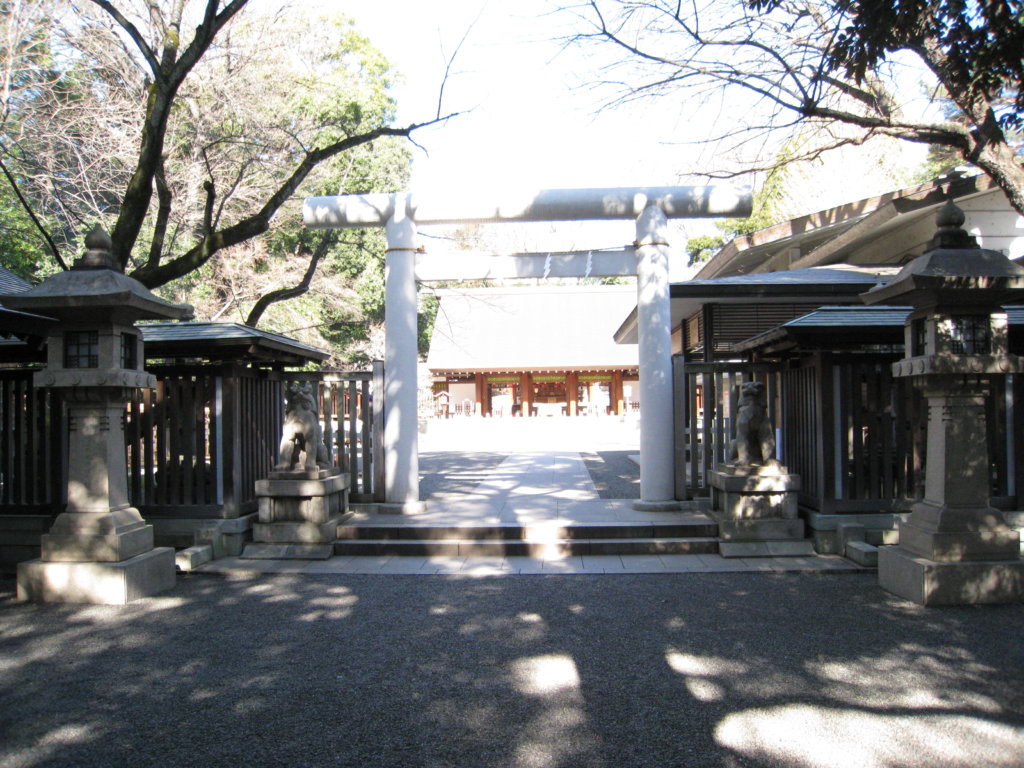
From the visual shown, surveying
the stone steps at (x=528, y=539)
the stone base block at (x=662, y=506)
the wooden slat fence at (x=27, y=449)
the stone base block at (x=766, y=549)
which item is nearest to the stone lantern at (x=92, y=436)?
the wooden slat fence at (x=27, y=449)

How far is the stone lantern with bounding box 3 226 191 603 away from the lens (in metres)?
5.29

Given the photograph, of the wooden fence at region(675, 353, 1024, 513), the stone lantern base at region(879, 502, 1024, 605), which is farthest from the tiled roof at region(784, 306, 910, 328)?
the stone lantern base at region(879, 502, 1024, 605)

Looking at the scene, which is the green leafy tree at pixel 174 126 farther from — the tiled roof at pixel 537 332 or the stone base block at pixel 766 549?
the tiled roof at pixel 537 332

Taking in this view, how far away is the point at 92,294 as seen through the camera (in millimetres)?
5285

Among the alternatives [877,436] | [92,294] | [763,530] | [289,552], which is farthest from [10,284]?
[877,436]

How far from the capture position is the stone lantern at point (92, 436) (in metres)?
5.29

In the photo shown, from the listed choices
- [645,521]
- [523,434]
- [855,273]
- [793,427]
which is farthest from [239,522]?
[523,434]

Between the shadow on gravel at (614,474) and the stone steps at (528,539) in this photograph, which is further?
the shadow on gravel at (614,474)

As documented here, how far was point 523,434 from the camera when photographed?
22.5 meters

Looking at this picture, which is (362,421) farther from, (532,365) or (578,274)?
(532,365)

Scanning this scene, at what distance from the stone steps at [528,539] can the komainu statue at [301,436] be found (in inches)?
31.1

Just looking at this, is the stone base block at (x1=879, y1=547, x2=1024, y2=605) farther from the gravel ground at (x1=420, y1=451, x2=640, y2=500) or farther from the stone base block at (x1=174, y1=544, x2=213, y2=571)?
the stone base block at (x1=174, y1=544, x2=213, y2=571)

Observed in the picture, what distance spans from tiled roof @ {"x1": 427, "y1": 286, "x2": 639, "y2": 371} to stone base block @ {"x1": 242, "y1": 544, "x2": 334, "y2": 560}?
20272mm

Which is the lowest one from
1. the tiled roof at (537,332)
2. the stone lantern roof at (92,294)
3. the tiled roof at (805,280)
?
the stone lantern roof at (92,294)
